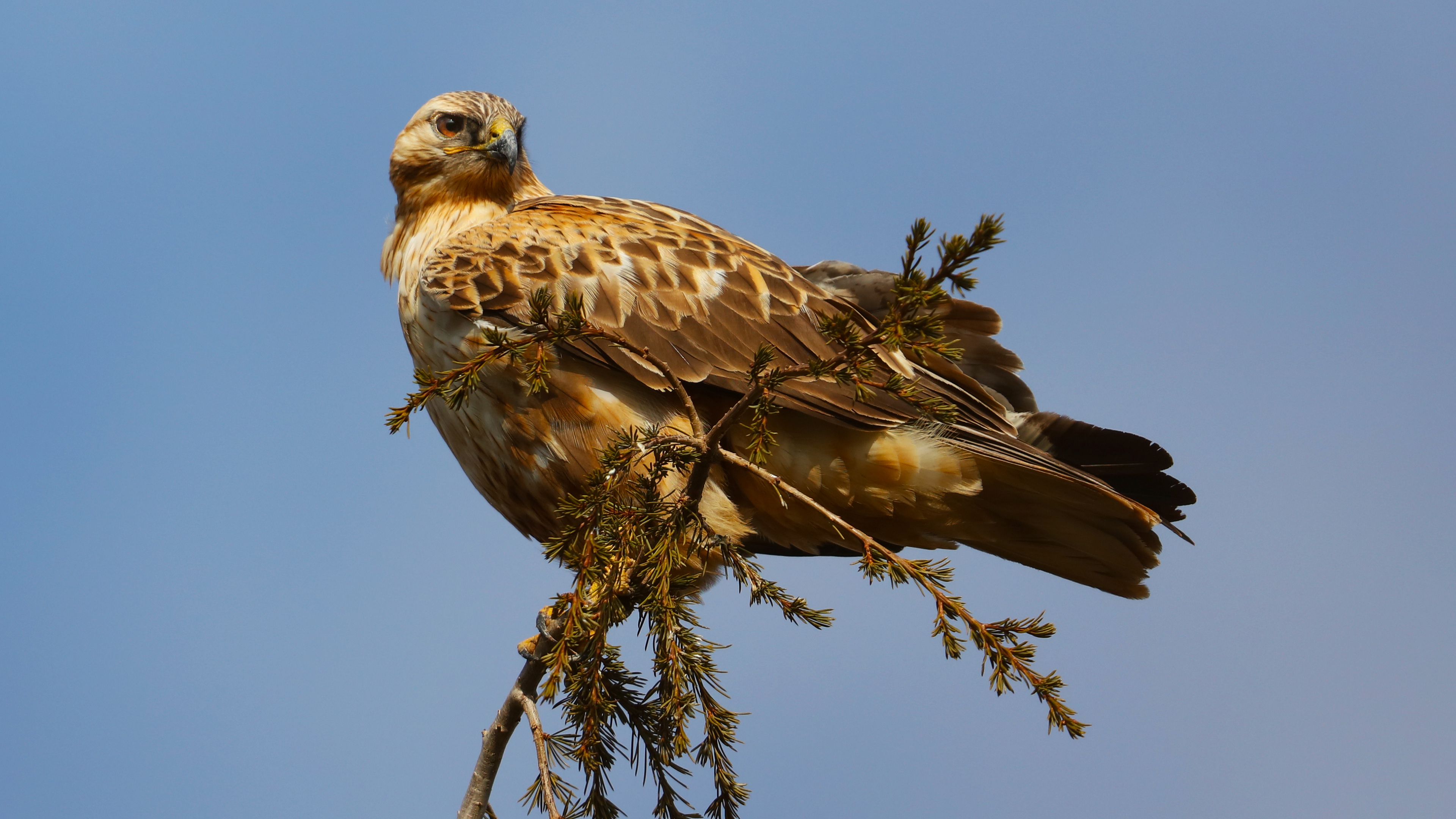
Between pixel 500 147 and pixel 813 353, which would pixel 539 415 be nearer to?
pixel 813 353

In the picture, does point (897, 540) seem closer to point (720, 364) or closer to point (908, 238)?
point (720, 364)

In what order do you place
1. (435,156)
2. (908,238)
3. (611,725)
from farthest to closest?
(435,156), (611,725), (908,238)

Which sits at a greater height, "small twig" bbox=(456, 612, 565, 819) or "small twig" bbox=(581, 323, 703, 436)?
"small twig" bbox=(581, 323, 703, 436)

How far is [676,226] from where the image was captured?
4.60 meters

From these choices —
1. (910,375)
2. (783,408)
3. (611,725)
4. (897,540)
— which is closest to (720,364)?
(783,408)

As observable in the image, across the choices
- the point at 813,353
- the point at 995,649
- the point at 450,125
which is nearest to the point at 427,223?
the point at 450,125

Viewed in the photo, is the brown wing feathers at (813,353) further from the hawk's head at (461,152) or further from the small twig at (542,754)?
the small twig at (542,754)

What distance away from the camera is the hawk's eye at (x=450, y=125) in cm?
503

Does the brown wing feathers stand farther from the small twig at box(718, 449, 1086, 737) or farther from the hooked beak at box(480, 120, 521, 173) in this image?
the small twig at box(718, 449, 1086, 737)

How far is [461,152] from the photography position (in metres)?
4.96

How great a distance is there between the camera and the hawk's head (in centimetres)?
495

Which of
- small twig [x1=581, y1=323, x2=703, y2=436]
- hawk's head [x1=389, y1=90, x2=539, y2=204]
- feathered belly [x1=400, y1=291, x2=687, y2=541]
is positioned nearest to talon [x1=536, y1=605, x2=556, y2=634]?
feathered belly [x1=400, y1=291, x2=687, y2=541]

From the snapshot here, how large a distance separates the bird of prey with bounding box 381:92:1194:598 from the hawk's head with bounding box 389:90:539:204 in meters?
0.38

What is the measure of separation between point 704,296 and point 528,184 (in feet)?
4.86
